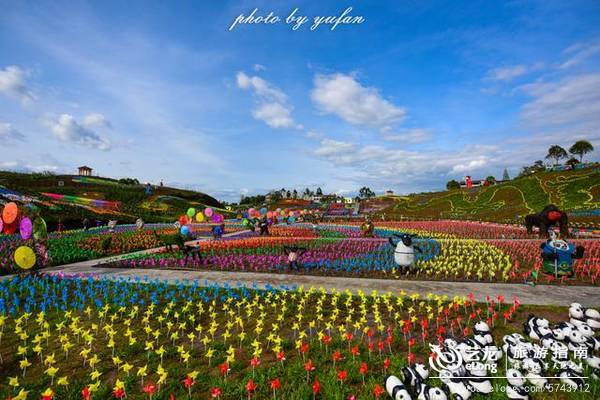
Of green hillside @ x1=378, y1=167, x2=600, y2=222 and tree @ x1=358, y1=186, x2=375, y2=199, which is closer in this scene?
green hillside @ x1=378, y1=167, x2=600, y2=222

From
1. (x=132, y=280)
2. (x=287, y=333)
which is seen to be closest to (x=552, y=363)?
(x=287, y=333)

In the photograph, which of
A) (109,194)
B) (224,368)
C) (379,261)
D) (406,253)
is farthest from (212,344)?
(109,194)

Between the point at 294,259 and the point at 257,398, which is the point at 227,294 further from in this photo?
the point at 257,398

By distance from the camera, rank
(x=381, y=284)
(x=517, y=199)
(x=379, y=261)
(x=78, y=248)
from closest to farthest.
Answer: (x=381, y=284), (x=379, y=261), (x=78, y=248), (x=517, y=199)

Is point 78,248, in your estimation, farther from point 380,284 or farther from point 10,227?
point 380,284

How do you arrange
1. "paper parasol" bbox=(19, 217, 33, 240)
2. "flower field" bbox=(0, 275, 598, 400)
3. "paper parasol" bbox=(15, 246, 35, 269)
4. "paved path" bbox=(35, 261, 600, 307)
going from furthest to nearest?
1. "paper parasol" bbox=(19, 217, 33, 240)
2. "paper parasol" bbox=(15, 246, 35, 269)
3. "paved path" bbox=(35, 261, 600, 307)
4. "flower field" bbox=(0, 275, 598, 400)

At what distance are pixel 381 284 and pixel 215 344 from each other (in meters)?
5.69

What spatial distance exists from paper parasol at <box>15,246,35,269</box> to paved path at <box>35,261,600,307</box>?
7.02 feet

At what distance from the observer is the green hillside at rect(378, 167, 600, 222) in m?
37.4

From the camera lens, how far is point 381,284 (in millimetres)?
9875

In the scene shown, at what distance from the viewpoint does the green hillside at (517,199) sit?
1471 inches

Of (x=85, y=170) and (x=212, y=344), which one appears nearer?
(x=212, y=344)

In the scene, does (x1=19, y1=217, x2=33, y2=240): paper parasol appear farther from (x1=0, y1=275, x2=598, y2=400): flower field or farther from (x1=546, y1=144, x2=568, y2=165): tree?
(x1=546, y1=144, x2=568, y2=165): tree

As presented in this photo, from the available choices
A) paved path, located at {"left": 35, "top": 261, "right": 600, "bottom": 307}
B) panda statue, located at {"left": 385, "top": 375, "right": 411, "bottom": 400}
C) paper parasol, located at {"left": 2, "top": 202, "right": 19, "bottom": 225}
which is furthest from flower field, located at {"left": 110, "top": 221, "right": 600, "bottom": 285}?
panda statue, located at {"left": 385, "top": 375, "right": 411, "bottom": 400}
